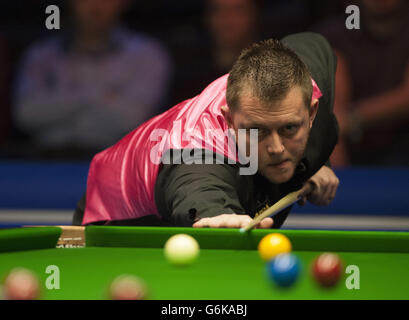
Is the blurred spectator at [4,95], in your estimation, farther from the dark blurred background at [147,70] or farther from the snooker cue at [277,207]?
the snooker cue at [277,207]

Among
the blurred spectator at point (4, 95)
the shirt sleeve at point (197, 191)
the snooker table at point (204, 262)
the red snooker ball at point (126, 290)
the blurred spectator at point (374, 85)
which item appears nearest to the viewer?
the red snooker ball at point (126, 290)

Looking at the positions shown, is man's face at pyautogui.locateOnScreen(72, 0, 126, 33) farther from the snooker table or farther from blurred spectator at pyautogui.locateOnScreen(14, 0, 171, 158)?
the snooker table

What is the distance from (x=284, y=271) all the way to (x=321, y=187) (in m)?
1.98

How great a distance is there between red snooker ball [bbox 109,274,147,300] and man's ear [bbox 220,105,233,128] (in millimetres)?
1373

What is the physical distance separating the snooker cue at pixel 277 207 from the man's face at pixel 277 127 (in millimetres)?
111

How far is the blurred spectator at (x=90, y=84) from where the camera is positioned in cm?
689

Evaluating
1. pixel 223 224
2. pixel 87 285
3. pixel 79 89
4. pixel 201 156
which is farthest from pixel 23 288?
pixel 79 89

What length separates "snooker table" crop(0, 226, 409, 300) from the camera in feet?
6.07

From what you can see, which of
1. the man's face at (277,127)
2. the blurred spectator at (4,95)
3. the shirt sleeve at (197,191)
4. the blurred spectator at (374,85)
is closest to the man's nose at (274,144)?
the man's face at (277,127)

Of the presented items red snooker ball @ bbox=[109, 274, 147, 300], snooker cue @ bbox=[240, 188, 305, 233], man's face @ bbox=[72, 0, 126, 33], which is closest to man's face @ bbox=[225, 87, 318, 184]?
snooker cue @ bbox=[240, 188, 305, 233]

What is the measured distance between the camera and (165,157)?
310 cm
